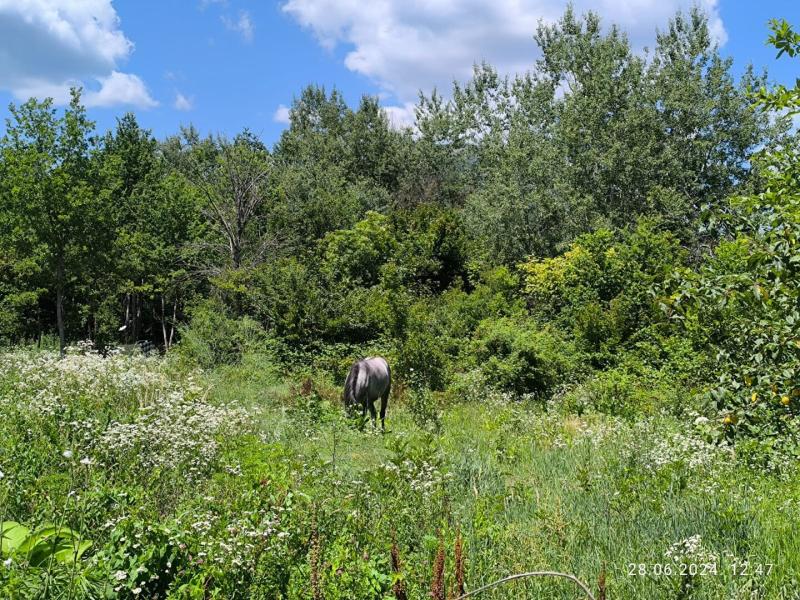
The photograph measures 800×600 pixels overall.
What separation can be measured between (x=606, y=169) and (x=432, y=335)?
36.6 feet

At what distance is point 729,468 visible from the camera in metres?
5.87

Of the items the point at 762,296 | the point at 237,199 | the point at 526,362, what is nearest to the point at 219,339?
the point at 237,199

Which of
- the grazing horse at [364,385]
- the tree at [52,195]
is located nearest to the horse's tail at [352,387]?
the grazing horse at [364,385]

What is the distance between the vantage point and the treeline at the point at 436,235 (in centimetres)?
1608

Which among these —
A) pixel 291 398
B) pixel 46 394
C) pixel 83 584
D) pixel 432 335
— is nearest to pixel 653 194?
pixel 432 335

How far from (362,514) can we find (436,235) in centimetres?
1949

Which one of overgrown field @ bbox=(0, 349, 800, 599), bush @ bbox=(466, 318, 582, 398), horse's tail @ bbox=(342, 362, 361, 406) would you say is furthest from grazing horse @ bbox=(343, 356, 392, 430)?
bush @ bbox=(466, 318, 582, 398)

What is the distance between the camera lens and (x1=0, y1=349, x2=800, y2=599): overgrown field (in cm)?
312

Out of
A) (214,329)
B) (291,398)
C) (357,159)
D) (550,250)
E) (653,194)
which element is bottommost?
(291,398)

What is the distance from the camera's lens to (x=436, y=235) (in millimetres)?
23391

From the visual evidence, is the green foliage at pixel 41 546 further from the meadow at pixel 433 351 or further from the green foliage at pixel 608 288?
the green foliage at pixel 608 288

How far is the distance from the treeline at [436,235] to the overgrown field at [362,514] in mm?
7247

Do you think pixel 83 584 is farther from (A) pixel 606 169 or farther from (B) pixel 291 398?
(A) pixel 606 169

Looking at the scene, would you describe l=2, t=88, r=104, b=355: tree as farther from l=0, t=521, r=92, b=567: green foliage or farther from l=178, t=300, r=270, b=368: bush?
l=0, t=521, r=92, b=567: green foliage
